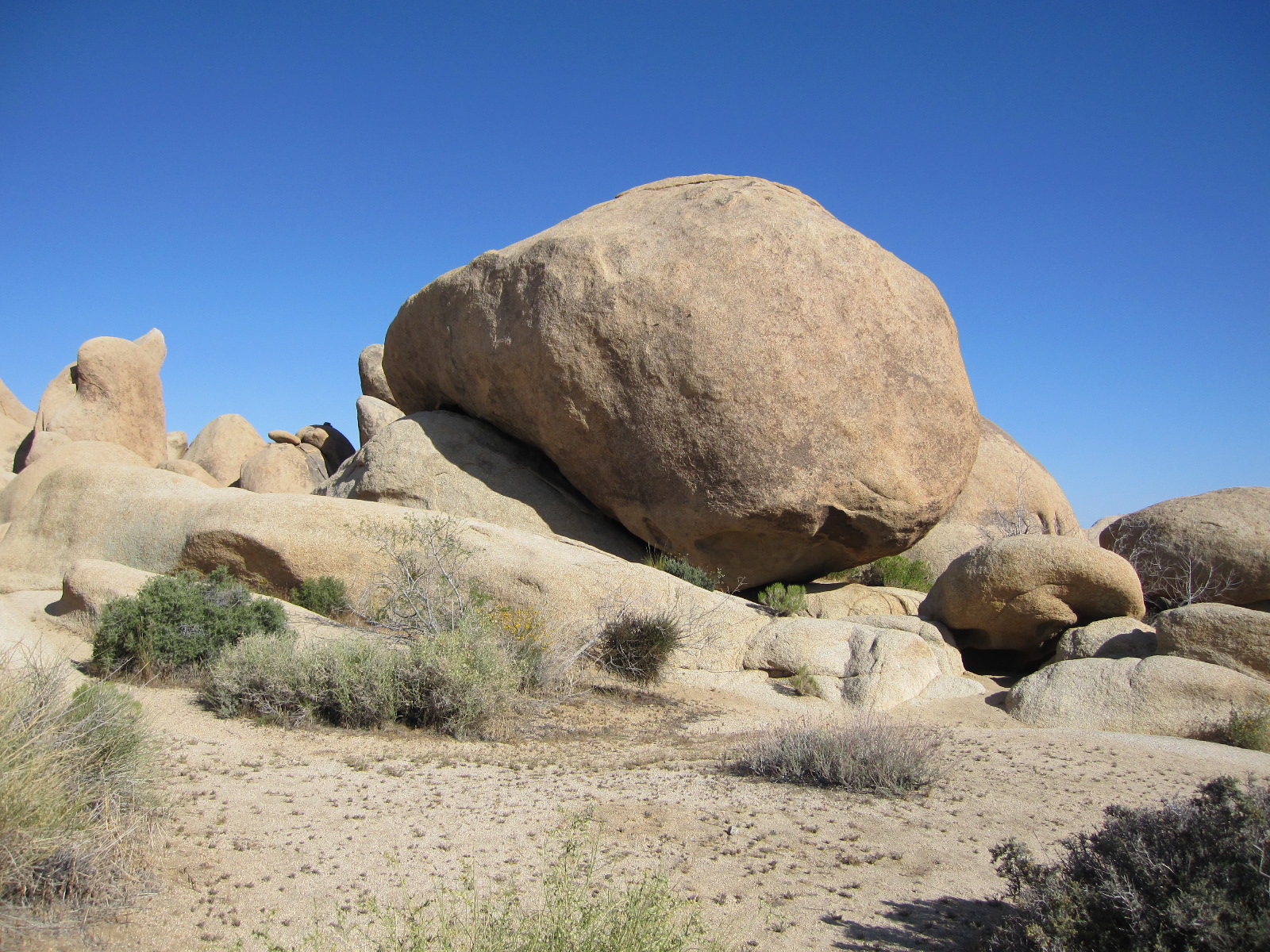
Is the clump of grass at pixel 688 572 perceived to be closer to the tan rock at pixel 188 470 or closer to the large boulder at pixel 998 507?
the large boulder at pixel 998 507

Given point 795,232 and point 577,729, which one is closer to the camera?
point 577,729

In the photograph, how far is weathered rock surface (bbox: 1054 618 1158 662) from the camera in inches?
352

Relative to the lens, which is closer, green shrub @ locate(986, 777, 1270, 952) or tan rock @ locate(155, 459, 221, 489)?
green shrub @ locate(986, 777, 1270, 952)

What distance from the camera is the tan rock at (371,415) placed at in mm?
22359

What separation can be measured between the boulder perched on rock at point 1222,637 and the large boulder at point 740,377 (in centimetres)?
379

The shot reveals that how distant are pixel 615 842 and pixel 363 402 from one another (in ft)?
66.5

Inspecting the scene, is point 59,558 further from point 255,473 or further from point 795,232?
point 255,473

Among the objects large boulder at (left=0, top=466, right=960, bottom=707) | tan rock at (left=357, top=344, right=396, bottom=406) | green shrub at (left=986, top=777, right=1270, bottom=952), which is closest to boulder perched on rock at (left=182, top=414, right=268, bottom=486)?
tan rock at (left=357, top=344, right=396, bottom=406)

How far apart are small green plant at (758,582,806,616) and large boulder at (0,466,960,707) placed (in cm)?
69

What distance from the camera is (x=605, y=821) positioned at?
4.41 meters

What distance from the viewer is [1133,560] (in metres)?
11.6

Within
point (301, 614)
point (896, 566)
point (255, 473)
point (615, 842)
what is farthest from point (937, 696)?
point (255, 473)

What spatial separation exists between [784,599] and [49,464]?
11615 mm

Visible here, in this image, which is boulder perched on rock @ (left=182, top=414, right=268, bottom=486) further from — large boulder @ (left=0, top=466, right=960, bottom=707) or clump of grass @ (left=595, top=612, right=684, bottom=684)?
clump of grass @ (left=595, top=612, right=684, bottom=684)
